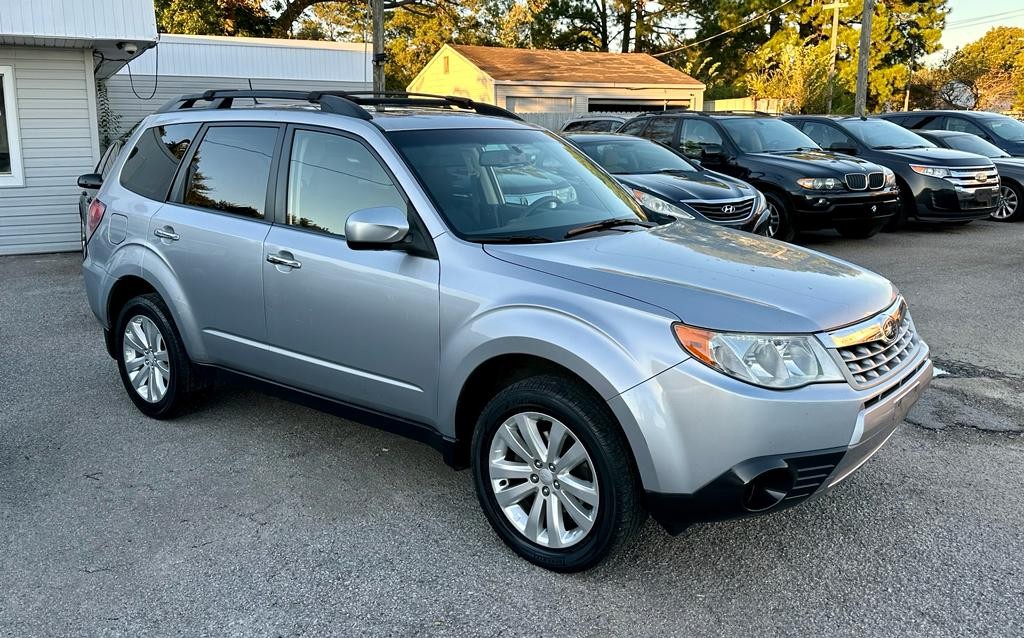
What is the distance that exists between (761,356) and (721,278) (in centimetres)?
51

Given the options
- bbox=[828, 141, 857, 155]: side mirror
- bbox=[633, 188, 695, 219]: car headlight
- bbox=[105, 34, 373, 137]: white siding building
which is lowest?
bbox=[633, 188, 695, 219]: car headlight

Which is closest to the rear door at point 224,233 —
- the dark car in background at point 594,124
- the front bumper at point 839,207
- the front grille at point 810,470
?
the front grille at point 810,470

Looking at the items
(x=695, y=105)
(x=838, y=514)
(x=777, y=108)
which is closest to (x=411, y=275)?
(x=838, y=514)

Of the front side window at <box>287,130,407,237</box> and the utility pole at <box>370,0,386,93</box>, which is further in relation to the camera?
the utility pole at <box>370,0,386,93</box>

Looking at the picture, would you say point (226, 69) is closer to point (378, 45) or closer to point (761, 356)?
point (378, 45)

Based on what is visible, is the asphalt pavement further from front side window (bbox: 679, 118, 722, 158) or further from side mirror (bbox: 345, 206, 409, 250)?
front side window (bbox: 679, 118, 722, 158)

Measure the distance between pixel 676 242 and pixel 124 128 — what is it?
16.4m

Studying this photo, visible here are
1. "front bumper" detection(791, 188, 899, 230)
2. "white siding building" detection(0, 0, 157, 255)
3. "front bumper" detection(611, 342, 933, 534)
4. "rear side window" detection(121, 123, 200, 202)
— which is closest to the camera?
"front bumper" detection(611, 342, 933, 534)

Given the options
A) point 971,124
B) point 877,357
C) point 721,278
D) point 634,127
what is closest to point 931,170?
point 634,127

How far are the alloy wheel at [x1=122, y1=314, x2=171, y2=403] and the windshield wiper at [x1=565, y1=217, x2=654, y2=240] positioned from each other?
248cm

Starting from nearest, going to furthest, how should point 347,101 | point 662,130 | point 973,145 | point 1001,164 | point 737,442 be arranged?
point 737,442, point 347,101, point 662,130, point 1001,164, point 973,145

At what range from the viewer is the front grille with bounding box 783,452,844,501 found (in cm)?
304

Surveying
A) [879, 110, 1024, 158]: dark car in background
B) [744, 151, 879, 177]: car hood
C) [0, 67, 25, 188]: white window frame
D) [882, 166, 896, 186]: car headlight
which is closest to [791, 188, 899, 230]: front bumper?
[882, 166, 896, 186]: car headlight

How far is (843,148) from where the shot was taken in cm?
1293
